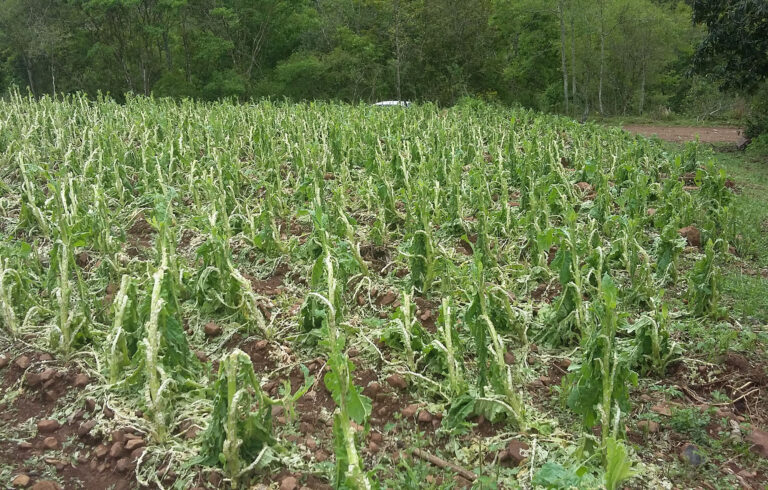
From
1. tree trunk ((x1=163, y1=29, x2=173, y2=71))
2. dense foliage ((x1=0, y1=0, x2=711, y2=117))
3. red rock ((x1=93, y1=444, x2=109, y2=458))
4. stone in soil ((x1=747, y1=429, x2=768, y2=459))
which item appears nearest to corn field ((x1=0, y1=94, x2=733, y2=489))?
red rock ((x1=93, y1=444, x2=109, y2=458))

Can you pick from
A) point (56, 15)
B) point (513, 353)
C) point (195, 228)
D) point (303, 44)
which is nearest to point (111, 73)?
point (56, 15)

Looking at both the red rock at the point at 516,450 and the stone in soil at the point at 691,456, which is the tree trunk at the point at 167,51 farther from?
the stone in soil at the point at 691,456

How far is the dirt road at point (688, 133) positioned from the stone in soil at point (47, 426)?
1323 cm

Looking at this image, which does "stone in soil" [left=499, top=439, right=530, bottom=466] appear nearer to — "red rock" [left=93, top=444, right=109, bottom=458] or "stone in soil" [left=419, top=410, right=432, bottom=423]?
"stone in soil" [left=419, top=410, right=432, bottom=423]

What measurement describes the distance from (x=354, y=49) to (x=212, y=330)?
21.7 metres

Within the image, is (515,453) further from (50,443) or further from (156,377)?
(50,443)

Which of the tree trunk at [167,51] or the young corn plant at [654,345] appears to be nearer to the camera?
the young corn plant at [654,345]

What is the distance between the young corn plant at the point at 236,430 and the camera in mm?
2254

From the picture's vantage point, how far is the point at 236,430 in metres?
2.31

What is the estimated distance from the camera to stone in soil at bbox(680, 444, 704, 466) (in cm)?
245

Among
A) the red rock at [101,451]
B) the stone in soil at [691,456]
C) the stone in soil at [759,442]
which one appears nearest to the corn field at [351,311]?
the red rock at [101,451]

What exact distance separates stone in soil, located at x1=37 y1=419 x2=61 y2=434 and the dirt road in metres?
13.2

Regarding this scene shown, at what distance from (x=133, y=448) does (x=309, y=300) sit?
1.14m

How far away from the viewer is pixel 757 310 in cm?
367
